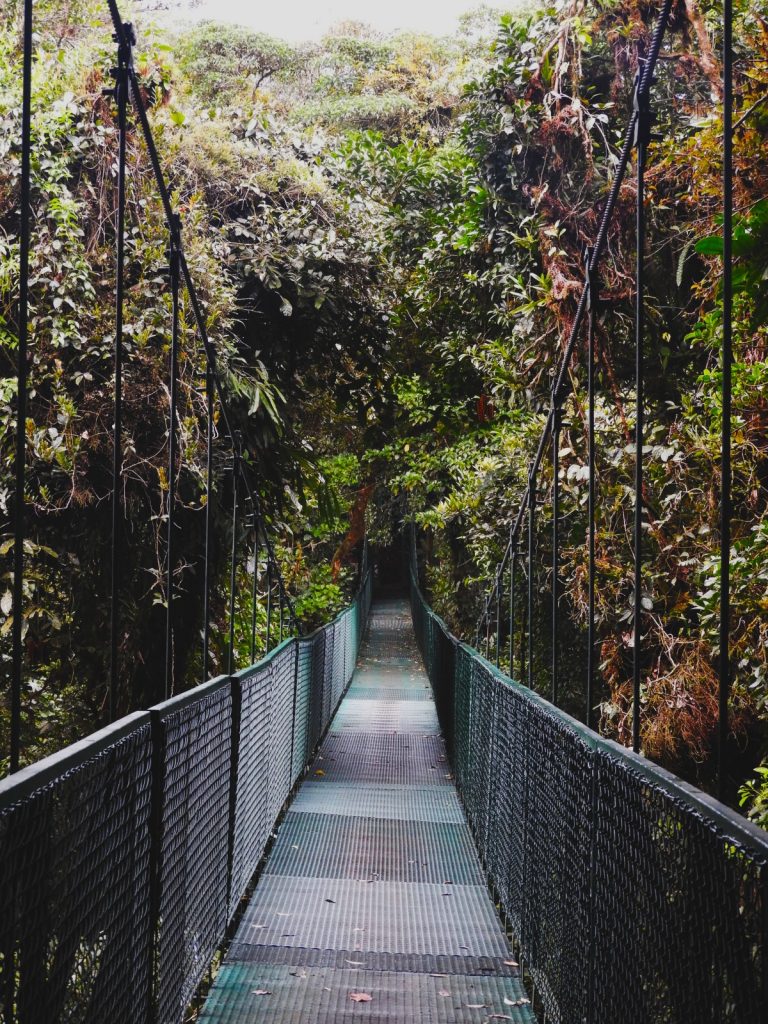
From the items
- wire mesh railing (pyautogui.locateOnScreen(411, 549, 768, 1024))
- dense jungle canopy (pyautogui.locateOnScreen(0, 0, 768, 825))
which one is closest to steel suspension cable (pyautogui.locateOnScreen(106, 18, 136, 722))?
wire mesh railing (pyautogui.locateOnScreen(411, 549, 768, 1024))

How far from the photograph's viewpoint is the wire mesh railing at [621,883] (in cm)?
96

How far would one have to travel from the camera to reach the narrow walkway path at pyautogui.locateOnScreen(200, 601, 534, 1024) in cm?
227

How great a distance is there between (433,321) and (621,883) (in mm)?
5726

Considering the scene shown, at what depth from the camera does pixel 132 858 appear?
1582mm

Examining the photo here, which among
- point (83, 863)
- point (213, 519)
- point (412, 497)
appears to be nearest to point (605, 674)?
point (213, 519)

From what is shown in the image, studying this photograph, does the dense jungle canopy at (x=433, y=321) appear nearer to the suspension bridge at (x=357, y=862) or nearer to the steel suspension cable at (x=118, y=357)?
the suspension bridge at (x=357, y=862)

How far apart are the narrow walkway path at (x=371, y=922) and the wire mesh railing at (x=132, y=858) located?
14 cm

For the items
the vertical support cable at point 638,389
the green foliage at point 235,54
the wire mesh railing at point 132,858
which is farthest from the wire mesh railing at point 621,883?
the green foliage at point 235,54

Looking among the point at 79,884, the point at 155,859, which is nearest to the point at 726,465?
the point at 79,884

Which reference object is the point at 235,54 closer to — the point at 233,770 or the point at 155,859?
the point at 233,770

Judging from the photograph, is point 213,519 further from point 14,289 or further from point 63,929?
point 63,929

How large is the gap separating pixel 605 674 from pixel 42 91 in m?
3.49

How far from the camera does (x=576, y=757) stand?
6.05ft

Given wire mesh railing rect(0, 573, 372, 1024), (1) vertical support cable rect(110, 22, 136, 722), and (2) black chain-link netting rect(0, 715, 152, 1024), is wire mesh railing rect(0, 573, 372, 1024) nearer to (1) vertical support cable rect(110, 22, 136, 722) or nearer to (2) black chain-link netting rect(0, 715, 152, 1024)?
(2) black chain-link netting rect(0, 715, 152, 1024)
